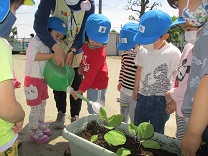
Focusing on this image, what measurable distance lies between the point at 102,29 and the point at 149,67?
47 cm

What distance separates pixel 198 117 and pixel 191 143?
12cm

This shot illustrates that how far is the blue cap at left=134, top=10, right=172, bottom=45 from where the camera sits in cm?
170

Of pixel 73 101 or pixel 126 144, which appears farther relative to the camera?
pixel 73 101

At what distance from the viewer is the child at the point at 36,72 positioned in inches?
83.1

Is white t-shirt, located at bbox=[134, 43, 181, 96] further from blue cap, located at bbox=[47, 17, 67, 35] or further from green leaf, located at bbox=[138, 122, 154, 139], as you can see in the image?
blue cap, located at bbox=[47, 17, 67, 35]

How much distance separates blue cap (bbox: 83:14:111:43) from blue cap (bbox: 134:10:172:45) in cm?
34

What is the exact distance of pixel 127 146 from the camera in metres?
1.33

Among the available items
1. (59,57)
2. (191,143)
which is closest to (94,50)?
(59,57)

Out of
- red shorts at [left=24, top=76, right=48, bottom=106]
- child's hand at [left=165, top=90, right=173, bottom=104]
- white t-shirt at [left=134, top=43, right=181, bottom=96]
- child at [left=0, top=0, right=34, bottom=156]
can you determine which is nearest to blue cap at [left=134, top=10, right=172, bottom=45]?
white t-shirt at [left=134, top=43, right=181, bottom=96]

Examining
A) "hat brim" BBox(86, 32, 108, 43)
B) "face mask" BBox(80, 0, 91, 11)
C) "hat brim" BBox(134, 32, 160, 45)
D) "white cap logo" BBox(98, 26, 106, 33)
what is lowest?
"hat brim" BBox(86, 32, 108, 43)

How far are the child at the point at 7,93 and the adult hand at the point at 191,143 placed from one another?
2.32ft

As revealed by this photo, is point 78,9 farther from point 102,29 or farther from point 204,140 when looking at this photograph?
point 204,140

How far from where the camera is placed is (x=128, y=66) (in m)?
2.18

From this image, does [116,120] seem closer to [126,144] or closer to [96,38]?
[126,144]
